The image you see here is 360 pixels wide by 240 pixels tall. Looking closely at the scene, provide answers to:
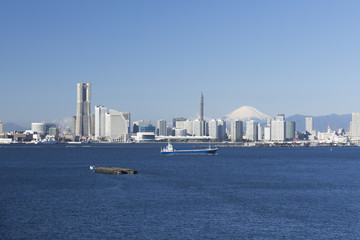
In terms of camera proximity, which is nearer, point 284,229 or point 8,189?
point 284,229

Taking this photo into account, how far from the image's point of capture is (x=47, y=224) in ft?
119

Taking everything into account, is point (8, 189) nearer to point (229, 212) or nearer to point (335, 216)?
point (229, 212)

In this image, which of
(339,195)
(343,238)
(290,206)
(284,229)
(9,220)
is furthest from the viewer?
(339,195)

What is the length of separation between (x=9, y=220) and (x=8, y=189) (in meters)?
19.9

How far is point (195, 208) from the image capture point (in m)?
42.5

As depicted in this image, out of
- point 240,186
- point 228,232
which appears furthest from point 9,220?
point 240,186

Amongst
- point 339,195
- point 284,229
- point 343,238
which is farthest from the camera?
point 339,195

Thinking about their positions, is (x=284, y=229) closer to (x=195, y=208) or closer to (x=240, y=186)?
(x=195, y=208)

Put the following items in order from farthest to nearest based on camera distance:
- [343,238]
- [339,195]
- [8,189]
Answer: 1. [8,189]
2. [339,195]
3. [343,238]

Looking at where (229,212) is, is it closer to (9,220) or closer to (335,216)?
(335,216)

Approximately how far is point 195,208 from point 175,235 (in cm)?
963

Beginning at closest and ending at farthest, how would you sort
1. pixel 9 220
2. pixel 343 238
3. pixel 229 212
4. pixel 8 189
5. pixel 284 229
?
pixel 343 238, pixel 284 229, pixel 9 220, pixel 229 212, pixel 8 189

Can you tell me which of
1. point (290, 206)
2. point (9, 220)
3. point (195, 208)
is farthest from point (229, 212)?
point (9, 220)

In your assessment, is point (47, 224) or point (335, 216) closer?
point (47, 224)
